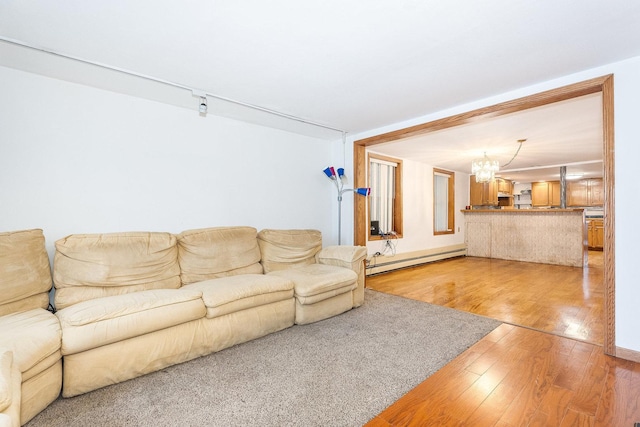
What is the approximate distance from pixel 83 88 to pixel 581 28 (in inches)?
148

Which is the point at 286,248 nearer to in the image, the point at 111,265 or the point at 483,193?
the point at 111,265

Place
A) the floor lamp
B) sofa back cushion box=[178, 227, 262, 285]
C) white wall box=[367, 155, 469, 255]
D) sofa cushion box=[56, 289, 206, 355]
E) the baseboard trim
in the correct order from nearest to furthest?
sofa cushion box=[56, 289, 206, 355]
the baseboard trim
sofa back cushion box=[178, 227, 262, 285]
the floor lamp
white wall box=[367, 155, 469, 255]

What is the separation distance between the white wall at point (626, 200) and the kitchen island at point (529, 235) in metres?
4.47

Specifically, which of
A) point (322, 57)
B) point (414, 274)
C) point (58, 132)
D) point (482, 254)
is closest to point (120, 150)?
point (58, 132)

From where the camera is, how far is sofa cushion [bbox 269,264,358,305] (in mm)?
2818

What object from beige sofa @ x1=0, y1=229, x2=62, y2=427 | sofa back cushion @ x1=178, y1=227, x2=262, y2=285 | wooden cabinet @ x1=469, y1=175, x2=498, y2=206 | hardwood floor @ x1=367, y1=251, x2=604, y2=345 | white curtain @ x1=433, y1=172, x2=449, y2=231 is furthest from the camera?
wooden cabinet @ x1=469, y1=175, x2=498, y2=206

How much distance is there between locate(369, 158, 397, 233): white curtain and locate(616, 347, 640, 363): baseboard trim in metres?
3.42

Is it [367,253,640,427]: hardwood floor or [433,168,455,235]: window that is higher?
[433,168,455,235]: window

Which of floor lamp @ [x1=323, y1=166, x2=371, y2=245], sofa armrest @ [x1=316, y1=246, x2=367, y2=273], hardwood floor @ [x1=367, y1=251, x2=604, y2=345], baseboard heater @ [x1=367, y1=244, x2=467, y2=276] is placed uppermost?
floor lamp @ [x1=323, y1=166, x2=371, y2=245]

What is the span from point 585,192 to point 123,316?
1083 cm

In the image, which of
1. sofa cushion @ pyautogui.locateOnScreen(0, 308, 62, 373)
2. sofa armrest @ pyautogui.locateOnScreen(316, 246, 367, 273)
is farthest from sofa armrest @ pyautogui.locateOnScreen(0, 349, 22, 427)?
sofa armrest @ pyautogui.locateOnScreen(316, 246, 367, 273)

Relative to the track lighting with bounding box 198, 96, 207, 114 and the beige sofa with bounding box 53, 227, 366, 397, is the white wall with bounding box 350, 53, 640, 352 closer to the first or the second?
the beige sofa with bounding box 53, 227, 366, 397

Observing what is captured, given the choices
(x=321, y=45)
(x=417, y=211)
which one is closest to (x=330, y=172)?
(x=321, y=45)

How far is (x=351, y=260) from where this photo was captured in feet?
11.0
